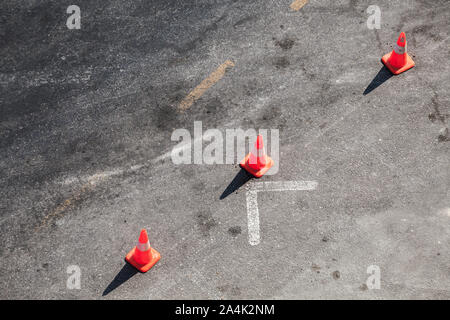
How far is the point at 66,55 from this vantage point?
10.4 meters

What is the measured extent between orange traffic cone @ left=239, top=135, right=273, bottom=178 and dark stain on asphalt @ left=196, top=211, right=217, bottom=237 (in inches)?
32.8

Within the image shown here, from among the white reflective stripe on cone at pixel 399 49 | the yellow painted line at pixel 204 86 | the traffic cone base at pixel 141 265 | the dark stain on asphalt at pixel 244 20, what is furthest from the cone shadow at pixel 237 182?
the white reflective stripe on cone at pixel 399 49

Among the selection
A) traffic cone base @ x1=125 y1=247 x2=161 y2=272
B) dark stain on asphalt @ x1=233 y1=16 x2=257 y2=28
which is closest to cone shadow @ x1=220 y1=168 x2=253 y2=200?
traffic cone base @ x1=125 y1=247 x2=161 y2=272

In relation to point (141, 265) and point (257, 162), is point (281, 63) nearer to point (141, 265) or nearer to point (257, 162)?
point (257, 162)

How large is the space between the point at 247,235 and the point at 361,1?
14.4 ft

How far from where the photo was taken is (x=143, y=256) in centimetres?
842

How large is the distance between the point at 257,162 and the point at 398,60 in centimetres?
264

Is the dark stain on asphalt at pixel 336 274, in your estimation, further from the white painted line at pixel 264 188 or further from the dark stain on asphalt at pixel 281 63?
Result: the dark stain on asphalt at pixel 281 63

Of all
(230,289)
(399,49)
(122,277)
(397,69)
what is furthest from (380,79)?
(122,277)

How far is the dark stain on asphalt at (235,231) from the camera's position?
28.6ft

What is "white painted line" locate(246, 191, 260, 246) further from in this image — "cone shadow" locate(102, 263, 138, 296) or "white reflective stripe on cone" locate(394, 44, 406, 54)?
"white reflective stripe on cone" locate(394, 44, 406, 54)

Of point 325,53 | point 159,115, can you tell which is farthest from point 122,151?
point 325,53

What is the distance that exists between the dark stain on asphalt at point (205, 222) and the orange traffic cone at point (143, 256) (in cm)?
62
